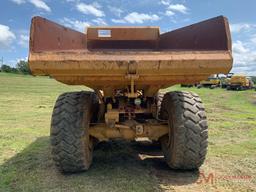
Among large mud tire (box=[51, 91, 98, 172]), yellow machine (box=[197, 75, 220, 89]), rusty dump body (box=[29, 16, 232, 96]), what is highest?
rusty dump body (box=[29, 16, 232, 96])

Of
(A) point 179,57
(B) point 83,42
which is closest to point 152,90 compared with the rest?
(A) point 179,57

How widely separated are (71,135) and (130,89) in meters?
0.96

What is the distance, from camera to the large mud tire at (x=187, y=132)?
457 cm

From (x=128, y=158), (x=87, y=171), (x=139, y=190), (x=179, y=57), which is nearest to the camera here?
(x=179, y=57)

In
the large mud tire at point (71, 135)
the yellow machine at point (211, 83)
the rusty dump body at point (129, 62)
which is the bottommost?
the yellow machine at point (211, 83)

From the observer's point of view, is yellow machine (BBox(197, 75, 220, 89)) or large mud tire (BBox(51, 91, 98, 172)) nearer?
large mud tire (BBox(51, 91, 98, 172))

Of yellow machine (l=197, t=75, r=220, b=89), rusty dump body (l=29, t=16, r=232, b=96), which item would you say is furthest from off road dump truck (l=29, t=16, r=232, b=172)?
yellow machine (l=197, t=75, r=220, b=89)

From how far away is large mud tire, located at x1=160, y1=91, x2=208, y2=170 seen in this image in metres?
4.57

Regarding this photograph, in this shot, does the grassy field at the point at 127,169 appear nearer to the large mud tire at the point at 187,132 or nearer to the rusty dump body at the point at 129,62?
the large mud tire at the point at 187,132

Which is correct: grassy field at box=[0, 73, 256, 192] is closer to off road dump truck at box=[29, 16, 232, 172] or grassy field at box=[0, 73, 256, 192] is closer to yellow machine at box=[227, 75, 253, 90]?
off road dump truck at box=[29, 16, 232, 172]

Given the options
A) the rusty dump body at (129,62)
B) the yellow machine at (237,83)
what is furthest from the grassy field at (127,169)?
the yellow machine at (237,83)

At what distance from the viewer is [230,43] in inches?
152

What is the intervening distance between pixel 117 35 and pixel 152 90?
7.07ft

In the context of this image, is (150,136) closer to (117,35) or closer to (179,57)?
(179,57)
